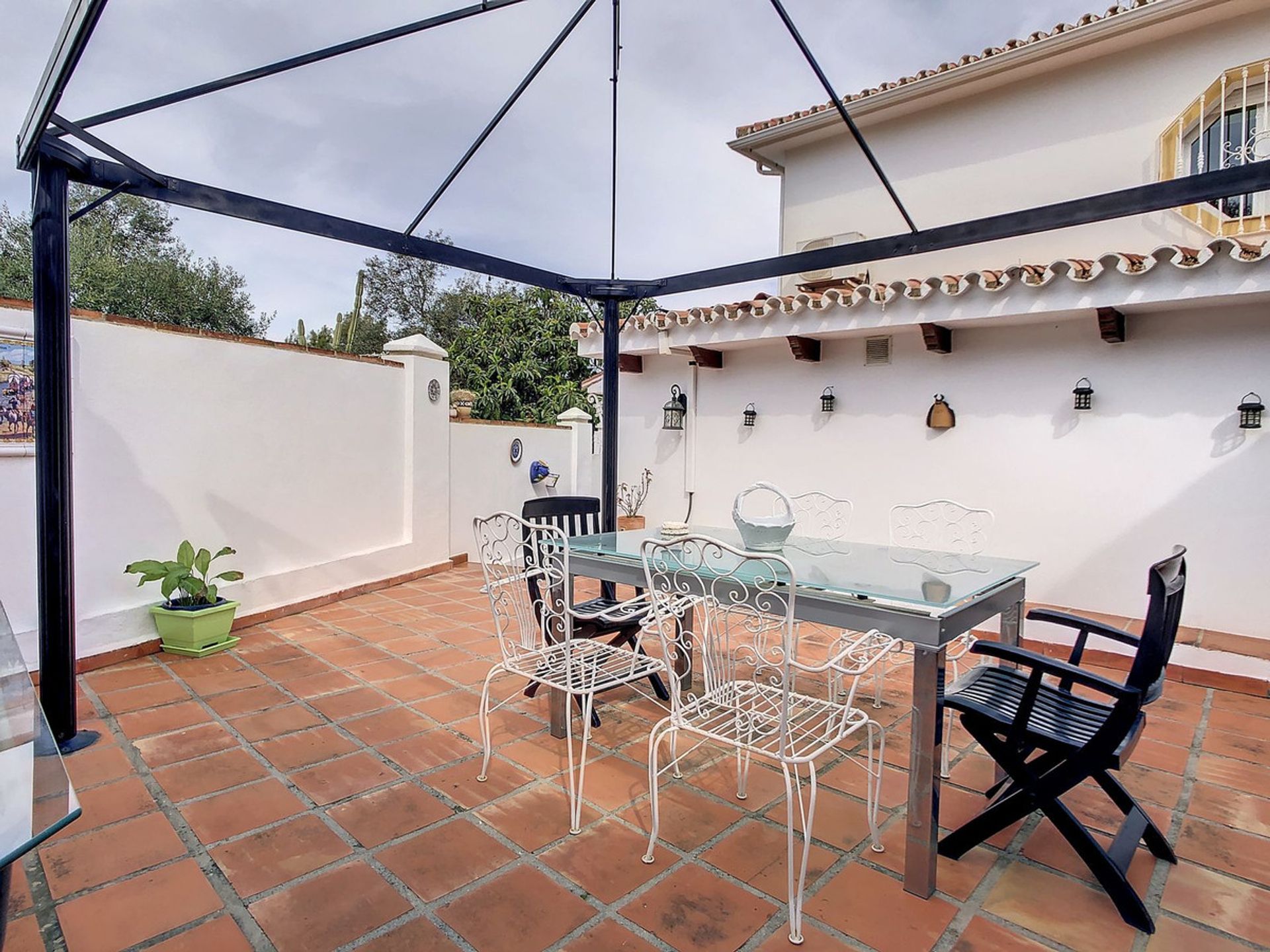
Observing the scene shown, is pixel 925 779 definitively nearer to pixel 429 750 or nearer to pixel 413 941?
pixel 413 941

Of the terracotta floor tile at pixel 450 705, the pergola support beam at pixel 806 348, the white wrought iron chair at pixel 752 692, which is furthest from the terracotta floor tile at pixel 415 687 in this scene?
the pergola support beam at pixel 806 348

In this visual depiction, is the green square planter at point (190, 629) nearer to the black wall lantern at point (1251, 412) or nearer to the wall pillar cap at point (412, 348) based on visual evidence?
the wall pillar cap at point (412, 348)

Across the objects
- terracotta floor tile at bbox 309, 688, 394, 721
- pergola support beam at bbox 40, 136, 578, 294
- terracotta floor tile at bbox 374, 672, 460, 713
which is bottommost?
terracotta floor tile at bbox 309, 688, 394, 721

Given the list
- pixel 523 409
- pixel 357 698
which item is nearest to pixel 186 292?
pixel 523 409

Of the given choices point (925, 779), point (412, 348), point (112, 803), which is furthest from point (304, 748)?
point (412, 348)

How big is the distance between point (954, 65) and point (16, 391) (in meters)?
7.36

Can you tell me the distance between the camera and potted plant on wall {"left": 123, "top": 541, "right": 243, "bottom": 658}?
394 centimetres

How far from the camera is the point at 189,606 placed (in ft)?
13.3

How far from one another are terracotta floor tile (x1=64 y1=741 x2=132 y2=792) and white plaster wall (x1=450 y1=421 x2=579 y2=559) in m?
3.91

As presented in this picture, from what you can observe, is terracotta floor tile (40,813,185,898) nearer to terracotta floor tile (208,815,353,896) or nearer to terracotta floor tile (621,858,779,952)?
terracotta floor tile (208,815,353,896)

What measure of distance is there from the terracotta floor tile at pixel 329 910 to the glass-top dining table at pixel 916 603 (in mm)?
1101

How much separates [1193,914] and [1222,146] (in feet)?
18.0

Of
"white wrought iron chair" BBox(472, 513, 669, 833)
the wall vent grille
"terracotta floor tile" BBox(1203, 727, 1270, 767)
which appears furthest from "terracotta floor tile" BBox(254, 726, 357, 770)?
the wall vent grille

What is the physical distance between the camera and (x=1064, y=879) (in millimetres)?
2023
